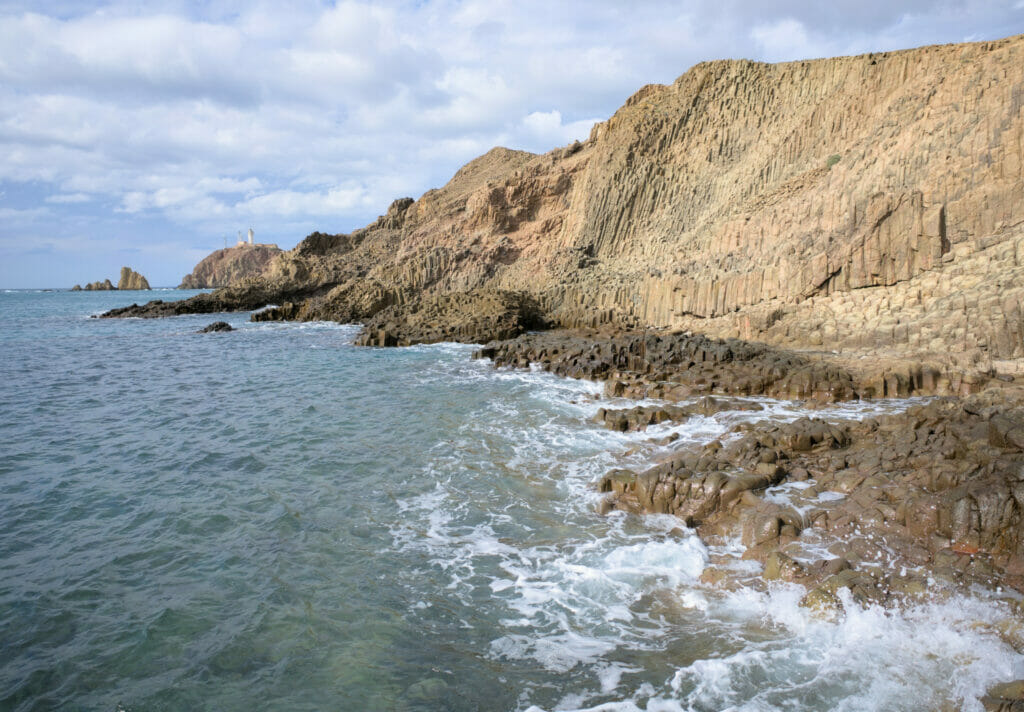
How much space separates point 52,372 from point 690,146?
26585 millimetres

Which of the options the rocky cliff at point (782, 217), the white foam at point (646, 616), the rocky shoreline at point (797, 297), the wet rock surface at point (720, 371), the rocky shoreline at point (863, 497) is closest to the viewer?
the white foam at point (646, 616)

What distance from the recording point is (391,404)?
42.2ft

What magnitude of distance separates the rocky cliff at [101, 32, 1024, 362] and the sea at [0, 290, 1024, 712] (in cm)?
559

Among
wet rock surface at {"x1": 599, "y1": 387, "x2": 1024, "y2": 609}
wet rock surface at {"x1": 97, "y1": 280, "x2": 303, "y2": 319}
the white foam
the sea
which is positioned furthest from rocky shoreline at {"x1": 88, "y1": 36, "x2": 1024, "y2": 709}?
wet rock surface at {"x1": 97, "y1": 280, "x2": 303, "y2": 319}

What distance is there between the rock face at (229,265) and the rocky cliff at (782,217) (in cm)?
7318

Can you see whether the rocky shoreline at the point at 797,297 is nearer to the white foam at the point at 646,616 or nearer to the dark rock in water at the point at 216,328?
the white foam at the point at 646,616

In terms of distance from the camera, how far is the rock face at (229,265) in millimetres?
108938

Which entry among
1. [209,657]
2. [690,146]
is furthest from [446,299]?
[209,657]

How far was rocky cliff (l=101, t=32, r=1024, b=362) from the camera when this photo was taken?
1358cm

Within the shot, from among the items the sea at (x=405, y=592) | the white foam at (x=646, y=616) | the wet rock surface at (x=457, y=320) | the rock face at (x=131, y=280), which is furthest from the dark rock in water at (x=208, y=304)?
the rock face at (x=131, y=280)

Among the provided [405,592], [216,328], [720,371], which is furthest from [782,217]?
[216,328]

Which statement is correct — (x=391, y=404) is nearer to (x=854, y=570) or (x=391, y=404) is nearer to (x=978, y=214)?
(x=854, y=570)

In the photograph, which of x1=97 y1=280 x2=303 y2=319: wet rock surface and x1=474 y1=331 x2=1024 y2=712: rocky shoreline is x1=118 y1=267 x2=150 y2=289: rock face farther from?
x1=474 y1=331 x2=1024 y2=712: rocky shoreline

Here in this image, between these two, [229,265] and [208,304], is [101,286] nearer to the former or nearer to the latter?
[229,265]
